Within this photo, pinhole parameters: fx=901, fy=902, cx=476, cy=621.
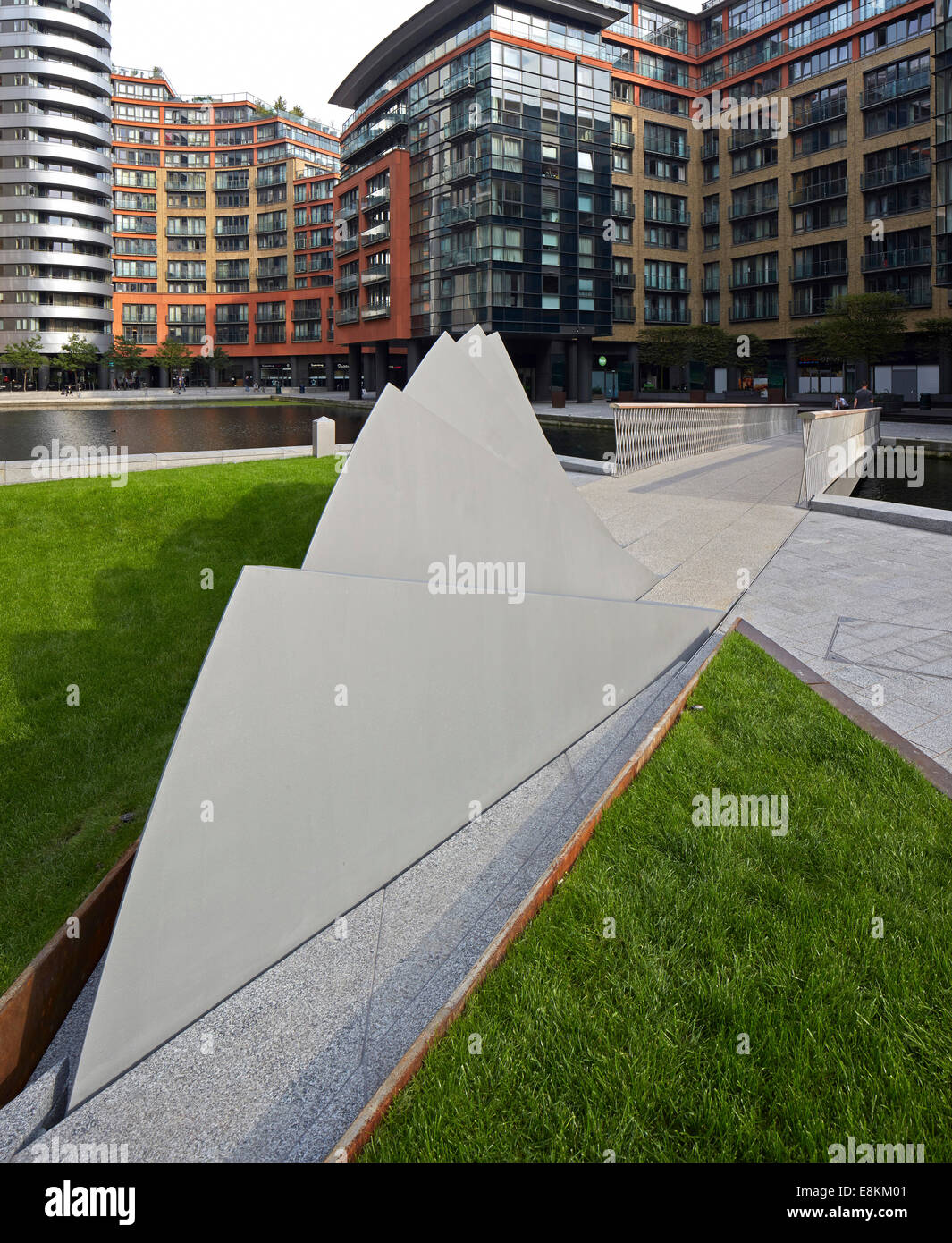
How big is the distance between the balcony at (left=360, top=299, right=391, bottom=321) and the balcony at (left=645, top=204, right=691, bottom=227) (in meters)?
22.9

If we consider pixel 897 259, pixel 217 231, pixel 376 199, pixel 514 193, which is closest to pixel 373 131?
pixel 376 199

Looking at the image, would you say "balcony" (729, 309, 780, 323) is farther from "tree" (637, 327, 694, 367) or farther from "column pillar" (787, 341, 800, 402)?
"tree" (637, 327, 694, 367)

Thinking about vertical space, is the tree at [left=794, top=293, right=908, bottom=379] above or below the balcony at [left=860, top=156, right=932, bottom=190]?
below

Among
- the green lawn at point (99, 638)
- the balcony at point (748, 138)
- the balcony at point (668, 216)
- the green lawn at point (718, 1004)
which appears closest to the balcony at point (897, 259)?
the balcony at point (748, 138)

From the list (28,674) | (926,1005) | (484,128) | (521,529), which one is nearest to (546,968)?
(926,1005)

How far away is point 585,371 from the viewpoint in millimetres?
60562

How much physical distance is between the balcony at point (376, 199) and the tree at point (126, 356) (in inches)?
1241

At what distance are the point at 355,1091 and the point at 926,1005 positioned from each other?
1.97 m

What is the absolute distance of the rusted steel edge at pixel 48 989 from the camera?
133 inches

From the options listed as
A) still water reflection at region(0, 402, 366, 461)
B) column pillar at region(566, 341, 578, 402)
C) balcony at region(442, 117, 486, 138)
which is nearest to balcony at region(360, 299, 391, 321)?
balcony at region(442, 117, 486, 138)

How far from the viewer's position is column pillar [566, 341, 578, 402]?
198 feet

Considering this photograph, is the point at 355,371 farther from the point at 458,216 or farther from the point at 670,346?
the point at 670,346

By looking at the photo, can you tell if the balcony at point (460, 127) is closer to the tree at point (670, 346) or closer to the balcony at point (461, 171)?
the balcony at point (461, 171)

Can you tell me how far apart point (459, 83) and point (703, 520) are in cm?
5150
